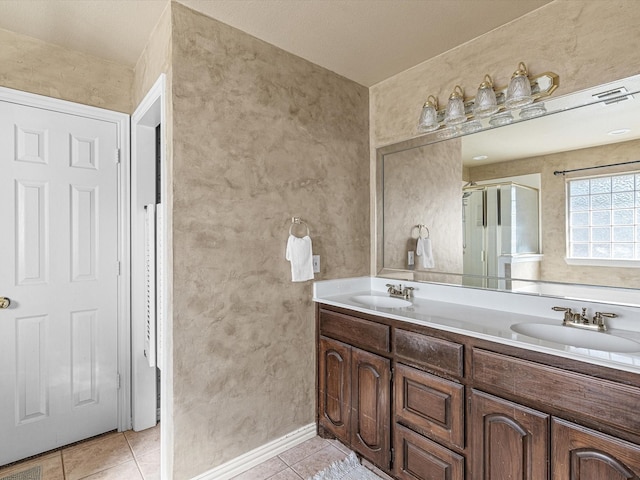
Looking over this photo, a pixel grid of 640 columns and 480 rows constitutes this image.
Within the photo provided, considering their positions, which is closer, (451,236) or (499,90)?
(499,90)

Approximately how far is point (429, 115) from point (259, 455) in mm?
2210

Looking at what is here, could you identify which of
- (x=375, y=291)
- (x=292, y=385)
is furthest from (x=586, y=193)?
(x=292, y=385)

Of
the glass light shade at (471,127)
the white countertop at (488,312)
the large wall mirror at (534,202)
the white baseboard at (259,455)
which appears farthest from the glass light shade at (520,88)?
the white baseboard at (259,455)

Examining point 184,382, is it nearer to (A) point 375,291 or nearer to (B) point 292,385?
(B) point 292,385

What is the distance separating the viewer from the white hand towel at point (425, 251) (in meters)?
2.27

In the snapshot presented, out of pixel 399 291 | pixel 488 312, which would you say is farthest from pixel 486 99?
pixel 399 291

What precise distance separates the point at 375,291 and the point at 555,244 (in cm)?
115

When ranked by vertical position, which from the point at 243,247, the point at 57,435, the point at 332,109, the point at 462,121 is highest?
the point at 332,109

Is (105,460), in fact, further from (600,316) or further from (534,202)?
(534,202)

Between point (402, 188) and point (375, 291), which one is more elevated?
point (402, 188)

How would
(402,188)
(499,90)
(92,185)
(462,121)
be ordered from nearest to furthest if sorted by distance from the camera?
(499,90) < (462,121) < (92,185) < (402,188)

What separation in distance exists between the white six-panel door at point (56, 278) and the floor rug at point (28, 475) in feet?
0.40

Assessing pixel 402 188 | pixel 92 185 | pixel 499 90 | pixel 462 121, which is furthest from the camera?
pixel 402 188

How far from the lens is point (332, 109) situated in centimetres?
236
